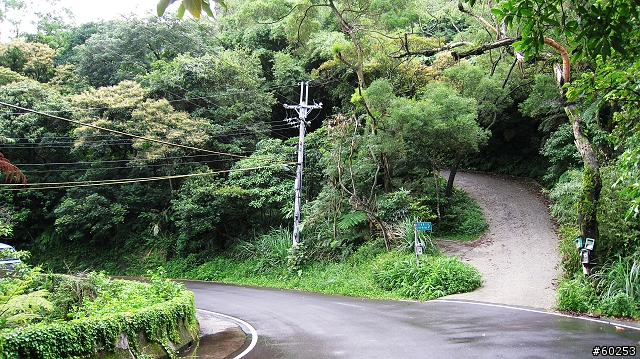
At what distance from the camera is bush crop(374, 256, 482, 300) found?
1515cm

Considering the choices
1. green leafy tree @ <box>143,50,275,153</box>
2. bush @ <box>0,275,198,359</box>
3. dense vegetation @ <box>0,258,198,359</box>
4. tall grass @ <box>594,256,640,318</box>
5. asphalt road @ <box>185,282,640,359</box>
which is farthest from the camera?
green leafy tree @ <box>143,50,275,153</box>

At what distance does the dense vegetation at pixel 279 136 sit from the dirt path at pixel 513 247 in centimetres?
118

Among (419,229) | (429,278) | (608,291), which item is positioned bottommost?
(429,278)

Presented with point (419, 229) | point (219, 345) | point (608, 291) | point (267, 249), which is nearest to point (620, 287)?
point (608, 291)

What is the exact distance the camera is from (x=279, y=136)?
104ft

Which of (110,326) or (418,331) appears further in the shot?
(418,331)

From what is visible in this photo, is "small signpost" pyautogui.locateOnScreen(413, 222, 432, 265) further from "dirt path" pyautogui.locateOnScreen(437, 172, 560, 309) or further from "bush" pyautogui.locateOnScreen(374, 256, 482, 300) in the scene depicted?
"dirt path" pyautogui.locateOnScreen(437, 172, 560, 309)

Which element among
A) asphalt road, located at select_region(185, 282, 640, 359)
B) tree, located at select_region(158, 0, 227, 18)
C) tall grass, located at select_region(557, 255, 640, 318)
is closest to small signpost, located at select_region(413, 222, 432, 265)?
asphalt road, located at select_region(185, 282, 640, 359)

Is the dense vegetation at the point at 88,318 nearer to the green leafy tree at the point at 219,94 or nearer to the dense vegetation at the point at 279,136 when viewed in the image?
the dense vegetation at the point at 279,136

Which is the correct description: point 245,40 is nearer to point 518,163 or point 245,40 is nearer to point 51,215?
point 51,215

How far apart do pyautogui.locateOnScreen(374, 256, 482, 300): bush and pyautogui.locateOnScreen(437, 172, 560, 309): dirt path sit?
47cm

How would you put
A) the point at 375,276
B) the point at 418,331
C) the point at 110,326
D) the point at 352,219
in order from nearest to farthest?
1. the point at 110,326
2. the point at 418,331
3. the point at 375,276
4. the point at 352,219

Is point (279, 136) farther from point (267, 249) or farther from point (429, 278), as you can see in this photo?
point (429, 278)

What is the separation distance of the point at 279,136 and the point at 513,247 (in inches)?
690
